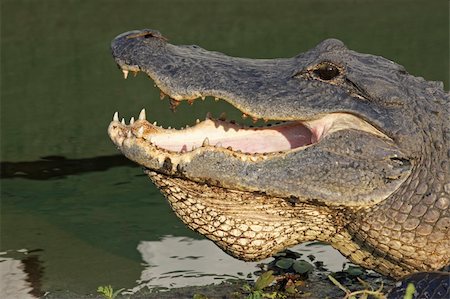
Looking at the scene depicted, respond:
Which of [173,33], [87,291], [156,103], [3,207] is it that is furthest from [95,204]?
[173,33]

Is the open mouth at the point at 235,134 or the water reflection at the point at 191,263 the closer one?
the open mouth at the point at 235,134

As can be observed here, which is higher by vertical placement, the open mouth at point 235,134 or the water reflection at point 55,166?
the open mouth at point 235,134

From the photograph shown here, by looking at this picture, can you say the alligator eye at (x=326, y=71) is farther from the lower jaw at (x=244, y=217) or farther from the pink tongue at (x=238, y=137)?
the lower jaw at (x=244, y=217)

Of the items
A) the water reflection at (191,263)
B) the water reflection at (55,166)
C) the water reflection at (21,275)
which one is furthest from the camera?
the water reflection at (55,166)

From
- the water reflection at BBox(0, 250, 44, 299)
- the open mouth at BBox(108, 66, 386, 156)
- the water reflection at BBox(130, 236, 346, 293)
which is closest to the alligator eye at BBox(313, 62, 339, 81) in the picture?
the open mouth at BBox(108, 66, 386, 156)

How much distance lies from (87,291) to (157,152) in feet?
4.32

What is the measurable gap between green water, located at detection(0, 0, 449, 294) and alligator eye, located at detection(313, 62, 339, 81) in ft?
5.59

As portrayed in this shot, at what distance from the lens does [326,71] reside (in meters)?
4.40

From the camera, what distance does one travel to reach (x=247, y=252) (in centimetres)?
459

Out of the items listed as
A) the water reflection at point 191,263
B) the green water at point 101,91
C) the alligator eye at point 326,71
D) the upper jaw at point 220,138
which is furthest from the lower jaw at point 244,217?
the green water at point 101,91

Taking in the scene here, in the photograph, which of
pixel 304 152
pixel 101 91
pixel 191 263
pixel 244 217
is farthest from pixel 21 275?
pixel 101 91

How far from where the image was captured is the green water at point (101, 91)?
609cm

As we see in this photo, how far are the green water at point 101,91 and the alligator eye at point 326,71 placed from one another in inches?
67.1

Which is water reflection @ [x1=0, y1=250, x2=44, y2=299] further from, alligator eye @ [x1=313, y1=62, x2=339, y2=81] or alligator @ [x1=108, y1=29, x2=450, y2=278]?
alligator eye @ [x1=313, y1=62, x2=339, y2=81]
